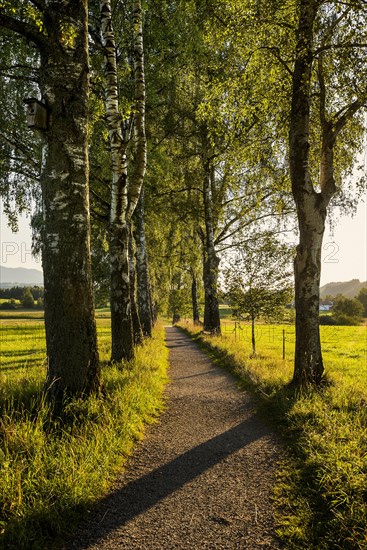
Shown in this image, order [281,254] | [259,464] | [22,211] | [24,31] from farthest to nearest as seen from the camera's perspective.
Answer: [22,211]
[281,254]
[24,31]
[259,464]

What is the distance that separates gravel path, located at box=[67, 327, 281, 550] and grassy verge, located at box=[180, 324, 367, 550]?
0.23m

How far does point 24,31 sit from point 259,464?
709 centimetres

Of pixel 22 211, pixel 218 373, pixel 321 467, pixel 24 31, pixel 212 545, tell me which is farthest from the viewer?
pixel 22 211

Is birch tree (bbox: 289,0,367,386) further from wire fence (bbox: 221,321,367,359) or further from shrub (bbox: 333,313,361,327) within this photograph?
shrub (bbox: 333,313,361,327)

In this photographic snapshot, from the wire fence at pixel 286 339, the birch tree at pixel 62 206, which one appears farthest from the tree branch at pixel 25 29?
the wire fence at pixel 286 339

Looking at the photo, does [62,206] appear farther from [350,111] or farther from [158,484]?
[350,111]

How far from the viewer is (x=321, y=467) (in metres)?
4.08

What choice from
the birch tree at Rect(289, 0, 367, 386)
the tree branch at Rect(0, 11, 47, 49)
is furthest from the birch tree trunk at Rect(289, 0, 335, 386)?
the tree branch at Rect(0, 11, 47, 49)

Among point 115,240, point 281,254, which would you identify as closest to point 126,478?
point 115,240

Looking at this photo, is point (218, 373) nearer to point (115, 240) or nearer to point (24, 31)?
point (115, 240)

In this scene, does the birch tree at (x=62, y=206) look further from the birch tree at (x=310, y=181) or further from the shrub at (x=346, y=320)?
the shrub at (x=346, y=320)

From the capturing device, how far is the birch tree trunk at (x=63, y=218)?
5.25m

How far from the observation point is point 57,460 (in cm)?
375

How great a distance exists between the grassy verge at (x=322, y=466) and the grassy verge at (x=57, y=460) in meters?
2.01
